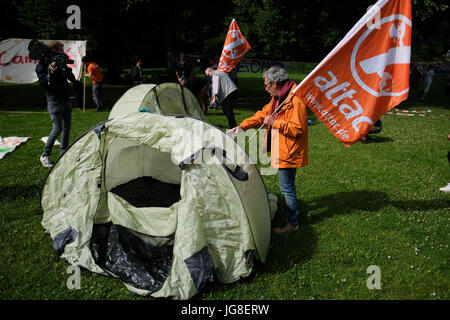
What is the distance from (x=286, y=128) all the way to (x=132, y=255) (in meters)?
2.27

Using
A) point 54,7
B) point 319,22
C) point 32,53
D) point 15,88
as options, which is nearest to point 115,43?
point 54,7

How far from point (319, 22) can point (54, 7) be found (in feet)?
50.4

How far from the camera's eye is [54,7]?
19.1m

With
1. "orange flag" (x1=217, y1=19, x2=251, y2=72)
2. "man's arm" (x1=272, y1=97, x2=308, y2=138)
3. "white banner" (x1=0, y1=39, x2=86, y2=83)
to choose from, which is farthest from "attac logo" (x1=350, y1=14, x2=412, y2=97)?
"white banner" (x1=0, y1=39, x2=86, y2=83)

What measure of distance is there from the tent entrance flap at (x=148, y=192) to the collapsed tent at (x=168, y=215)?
2.64 feet

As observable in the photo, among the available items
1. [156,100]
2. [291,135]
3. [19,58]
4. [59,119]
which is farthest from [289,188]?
[19,58]

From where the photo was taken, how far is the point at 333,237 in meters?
4.33

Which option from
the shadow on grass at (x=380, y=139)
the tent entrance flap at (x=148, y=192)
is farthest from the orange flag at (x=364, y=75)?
the shadow on grass at (x=380, y=139)

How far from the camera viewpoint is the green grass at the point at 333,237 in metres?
3.40

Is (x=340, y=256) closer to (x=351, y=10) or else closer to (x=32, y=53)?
(x=32, y=53)

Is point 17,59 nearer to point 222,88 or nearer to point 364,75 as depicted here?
point 222,88

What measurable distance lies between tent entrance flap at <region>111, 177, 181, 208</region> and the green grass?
1.23m

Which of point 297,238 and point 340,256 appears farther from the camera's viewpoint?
point 297,238

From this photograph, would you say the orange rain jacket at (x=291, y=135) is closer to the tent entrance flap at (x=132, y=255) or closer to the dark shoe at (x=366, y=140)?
the tent entrance flap at (x=132, y=255)
